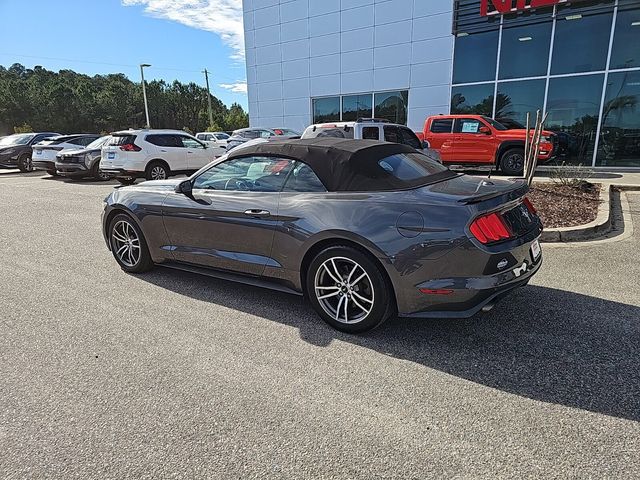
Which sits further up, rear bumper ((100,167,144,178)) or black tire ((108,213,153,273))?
rear bumper ((100,167,144,178))

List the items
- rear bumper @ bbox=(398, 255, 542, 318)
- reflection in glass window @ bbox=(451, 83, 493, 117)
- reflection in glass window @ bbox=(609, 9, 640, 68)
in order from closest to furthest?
rear bumper @ bbox=(398, 255, 542, 318)
reflection in glass window @ bbox=(609, 9, 640, 68)
reflection in glass window @ bbox=(451, 83, 493, 117)

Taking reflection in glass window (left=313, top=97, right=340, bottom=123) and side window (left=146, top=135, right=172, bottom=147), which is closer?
side window (left=146, top=135, right=172, bottom=147)

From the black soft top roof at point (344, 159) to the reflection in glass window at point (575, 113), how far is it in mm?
12508

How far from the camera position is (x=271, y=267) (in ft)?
12.4

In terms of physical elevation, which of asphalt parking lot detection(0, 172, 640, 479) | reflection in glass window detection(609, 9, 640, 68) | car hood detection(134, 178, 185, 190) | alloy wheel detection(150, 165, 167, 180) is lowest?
asphalt parking lot detection(0, 172, 640, 479)

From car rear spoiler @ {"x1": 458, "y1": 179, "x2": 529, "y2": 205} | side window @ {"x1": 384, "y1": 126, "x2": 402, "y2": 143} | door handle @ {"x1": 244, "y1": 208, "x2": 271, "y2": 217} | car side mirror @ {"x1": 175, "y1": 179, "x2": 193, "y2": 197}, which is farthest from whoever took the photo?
side window @ {"x1": 384, "y1": 126, "x2": 402, "y2": 143}

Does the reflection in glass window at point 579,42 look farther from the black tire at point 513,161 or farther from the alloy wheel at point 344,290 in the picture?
the alloy wheel at point 344,290

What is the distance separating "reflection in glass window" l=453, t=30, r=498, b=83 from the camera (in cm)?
1535

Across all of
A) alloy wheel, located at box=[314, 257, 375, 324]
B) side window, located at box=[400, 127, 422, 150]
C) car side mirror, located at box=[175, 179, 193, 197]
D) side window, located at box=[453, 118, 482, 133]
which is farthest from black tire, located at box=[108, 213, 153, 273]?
side window, located at box=[453, 118, 482, 133]

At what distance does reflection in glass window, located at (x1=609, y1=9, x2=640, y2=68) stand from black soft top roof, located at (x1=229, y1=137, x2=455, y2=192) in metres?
13.3

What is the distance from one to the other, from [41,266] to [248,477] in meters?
4.61

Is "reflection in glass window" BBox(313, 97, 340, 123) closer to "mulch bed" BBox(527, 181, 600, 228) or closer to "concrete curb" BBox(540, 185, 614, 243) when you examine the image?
"mulch bed" BBox(527, 181, 600, 228)

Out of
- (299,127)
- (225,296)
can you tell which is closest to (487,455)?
(225,296)

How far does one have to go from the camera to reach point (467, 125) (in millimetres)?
13320
